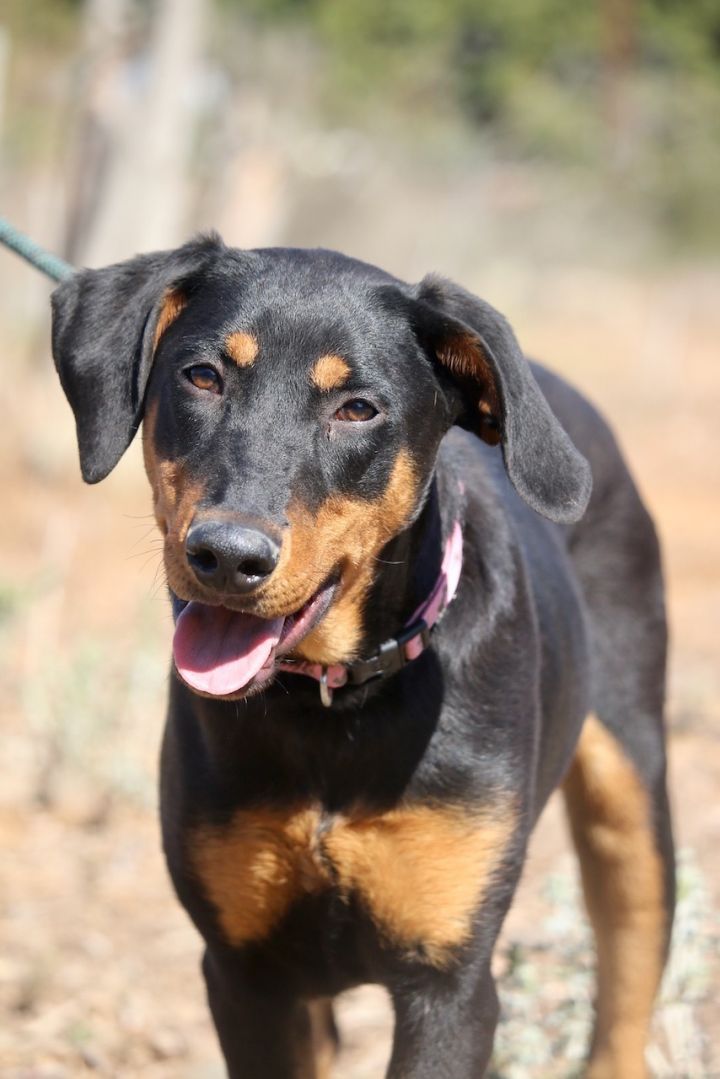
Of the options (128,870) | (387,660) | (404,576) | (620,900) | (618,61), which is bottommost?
(128,870)

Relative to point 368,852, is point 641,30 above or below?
above

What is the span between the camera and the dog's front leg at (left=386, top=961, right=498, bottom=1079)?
10.5 feet

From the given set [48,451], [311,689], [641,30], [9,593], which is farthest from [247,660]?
[641,30]

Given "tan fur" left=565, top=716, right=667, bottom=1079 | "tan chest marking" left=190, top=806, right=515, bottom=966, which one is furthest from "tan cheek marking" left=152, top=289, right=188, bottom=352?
"tan fur" left=565, top=716, right=667, bottom=1079

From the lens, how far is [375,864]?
3199 millimetres

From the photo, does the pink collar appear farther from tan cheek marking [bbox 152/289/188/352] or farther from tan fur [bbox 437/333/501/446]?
tan cheek marking [bbox 152/289/188/352]

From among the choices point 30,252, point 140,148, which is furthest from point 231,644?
point 140,148

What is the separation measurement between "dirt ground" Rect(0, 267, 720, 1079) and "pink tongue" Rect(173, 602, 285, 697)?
565 mm

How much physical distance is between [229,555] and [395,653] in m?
0.66

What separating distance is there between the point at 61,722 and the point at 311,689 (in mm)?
3299

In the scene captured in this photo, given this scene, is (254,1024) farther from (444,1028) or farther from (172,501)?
(172,501)

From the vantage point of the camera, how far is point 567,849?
239 inches

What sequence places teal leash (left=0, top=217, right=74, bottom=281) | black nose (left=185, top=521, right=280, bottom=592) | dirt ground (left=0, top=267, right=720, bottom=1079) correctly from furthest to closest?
1. dirt ground (left=0, top=267, right=720, bottom=1079)
2. teal leash (left=0, top=217, right=74, bottom=281)
3. black nose (left=185, top=521, right=280, bottom=592)

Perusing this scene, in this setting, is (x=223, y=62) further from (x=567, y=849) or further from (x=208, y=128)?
(x=567, y=849)
